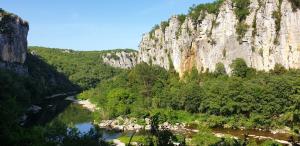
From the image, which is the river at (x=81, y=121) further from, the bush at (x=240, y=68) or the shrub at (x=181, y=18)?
the shrub at (x=181, y=18)

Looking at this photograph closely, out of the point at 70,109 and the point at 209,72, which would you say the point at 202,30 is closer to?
the point at 209,72

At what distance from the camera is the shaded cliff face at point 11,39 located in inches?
4887

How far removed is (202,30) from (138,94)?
2361 cm

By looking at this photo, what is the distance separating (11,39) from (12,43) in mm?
1259

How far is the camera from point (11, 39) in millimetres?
130250

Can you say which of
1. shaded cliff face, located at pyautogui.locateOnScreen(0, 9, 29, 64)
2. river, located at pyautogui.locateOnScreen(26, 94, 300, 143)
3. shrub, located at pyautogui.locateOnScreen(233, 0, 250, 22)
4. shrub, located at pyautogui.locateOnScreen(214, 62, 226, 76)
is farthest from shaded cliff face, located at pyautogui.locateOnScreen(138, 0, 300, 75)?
shaded cliff face, located at pyautogui.locateOnScreen(0, 9, 29, 64)

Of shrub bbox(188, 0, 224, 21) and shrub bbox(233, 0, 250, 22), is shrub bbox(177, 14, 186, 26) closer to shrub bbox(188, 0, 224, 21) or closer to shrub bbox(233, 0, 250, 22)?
shrub bbox(188, 0, 224, 21)

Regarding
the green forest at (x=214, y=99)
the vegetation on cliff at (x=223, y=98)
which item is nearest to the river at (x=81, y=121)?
the green forest at (x=214, y=99)

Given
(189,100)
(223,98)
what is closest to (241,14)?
(189,100)

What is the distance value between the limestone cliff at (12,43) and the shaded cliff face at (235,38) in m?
46.2

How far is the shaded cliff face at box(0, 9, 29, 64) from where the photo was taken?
124 metres

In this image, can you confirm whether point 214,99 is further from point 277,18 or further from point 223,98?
point 277,18

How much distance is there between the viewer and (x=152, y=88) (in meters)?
112

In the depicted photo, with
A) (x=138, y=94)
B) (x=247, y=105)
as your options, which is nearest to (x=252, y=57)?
(x=247, y=105)
